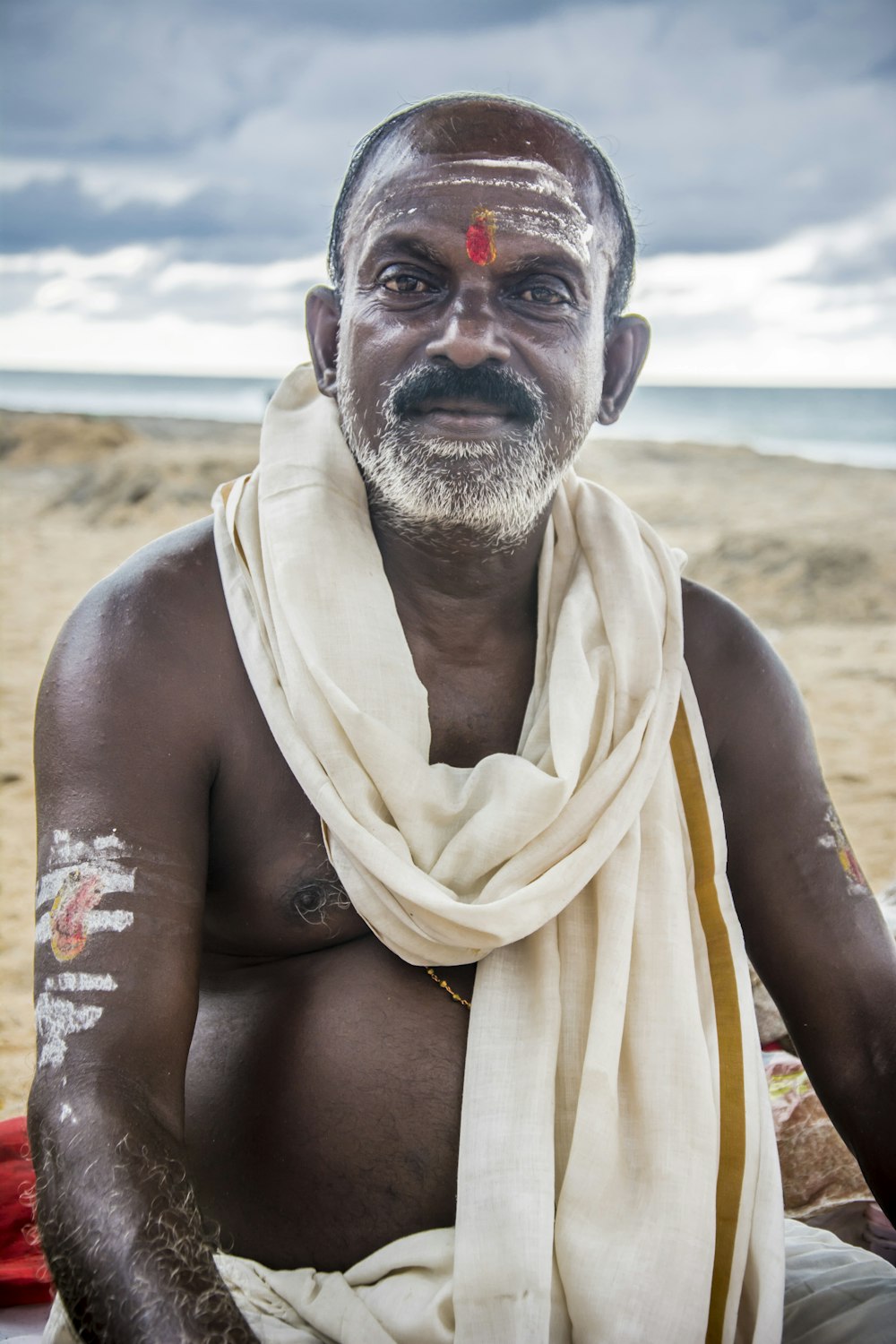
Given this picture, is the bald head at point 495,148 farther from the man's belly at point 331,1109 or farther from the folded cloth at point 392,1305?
the folded cloth at point 392,1305

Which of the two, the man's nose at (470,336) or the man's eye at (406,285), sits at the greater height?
the man's eye at (406,285)

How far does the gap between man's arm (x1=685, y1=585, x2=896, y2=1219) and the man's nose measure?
0.70 metres

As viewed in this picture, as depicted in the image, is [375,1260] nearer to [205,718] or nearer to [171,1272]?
[171,1272]

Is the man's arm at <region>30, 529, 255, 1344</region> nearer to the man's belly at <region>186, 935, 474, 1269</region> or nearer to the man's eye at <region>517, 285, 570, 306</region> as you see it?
the man's belly at <region>186, 935, 474, 1269</region>

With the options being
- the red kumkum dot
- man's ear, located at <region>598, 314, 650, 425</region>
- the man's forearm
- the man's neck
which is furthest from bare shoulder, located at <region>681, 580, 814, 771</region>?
the man's forearm

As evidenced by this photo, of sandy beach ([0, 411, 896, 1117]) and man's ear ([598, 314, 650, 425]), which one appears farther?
sandy beach ([0, 411, 896, 1117])

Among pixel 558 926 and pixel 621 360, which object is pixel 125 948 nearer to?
pixel 558 926

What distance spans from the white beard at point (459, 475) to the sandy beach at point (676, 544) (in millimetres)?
2037

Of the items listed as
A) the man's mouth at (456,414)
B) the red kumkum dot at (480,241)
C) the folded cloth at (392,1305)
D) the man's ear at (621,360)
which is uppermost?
the red kumkum dot at (480,241)

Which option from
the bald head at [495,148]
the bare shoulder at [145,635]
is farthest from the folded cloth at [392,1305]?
the bald head at [495,148]

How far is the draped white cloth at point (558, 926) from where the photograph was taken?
1877 millimetres

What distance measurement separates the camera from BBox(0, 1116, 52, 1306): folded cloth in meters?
2.44

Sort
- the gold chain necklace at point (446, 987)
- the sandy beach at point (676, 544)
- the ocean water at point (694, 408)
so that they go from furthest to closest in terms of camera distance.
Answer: the ocean water at point (694, 408), the sandy beach at point (676, 544), the gold chain necklace at point (446, 987)

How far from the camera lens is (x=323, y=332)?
2635 mm
